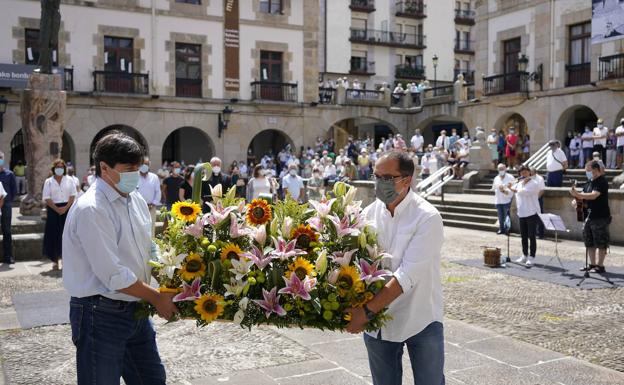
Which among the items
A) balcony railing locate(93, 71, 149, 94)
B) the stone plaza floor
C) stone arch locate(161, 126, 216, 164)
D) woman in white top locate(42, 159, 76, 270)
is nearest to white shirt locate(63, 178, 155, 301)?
the stone plaza floor

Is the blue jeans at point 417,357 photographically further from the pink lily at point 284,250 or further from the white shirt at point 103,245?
the white shirt at point 103,245

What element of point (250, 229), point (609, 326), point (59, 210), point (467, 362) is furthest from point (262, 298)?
point (59, 210)

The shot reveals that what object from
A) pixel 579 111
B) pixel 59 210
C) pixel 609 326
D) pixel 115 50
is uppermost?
pixel 115 50

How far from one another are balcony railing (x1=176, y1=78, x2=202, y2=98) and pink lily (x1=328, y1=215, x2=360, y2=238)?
2614cm

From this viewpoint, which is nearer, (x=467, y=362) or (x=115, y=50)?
(x=467, y=362)

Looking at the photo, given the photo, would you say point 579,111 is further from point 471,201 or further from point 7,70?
point 7,70

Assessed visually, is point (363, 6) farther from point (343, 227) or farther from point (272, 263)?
point (272, 263)

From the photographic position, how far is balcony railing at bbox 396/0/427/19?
43.1 metres

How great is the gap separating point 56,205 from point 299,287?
780cm

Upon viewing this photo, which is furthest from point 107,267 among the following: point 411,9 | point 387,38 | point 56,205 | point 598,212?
point 411,9

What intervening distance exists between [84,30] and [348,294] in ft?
85.8

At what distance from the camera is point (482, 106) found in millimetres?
29484

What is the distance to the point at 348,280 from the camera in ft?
9.72

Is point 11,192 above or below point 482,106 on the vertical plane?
below
